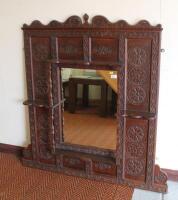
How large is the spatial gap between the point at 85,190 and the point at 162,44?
1334 mm

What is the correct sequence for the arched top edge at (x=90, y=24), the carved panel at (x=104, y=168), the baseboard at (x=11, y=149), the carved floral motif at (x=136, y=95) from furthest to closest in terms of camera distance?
the baseboard at (x=11, y=149)
the carved panel at (x=104, y=168)
the carved floral motif at (x=136, y=95)
the arched top edge at (x=90, y=24)

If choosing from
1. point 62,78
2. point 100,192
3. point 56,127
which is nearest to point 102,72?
point 62,78

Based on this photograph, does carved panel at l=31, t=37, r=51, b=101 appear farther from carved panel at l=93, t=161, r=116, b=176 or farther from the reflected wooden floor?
carved panel at l=93, t=161, r=116, b=176

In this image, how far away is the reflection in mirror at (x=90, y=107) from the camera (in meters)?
2.43

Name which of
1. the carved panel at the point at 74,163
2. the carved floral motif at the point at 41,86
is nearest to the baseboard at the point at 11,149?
the carved panel at the point at 74,163

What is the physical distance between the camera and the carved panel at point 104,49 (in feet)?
7.42

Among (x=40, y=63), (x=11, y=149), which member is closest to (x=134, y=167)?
(x=40, y=63)

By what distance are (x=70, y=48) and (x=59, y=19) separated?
0.26 meters

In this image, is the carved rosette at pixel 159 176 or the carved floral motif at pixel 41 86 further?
the carved floral motif at pixel 41 86

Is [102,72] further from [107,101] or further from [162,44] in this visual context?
[162,44]

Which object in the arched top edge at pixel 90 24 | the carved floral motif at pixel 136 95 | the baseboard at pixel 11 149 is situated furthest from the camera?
the baseboard at pixel 11 149

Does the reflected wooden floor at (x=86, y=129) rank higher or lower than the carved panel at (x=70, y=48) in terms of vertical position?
lower

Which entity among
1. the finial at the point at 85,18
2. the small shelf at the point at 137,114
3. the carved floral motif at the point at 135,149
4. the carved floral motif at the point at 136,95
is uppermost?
the finial at the point at 85,18

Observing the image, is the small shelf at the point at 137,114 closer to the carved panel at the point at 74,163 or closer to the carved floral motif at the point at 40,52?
the carved panel at the point at 74,163
